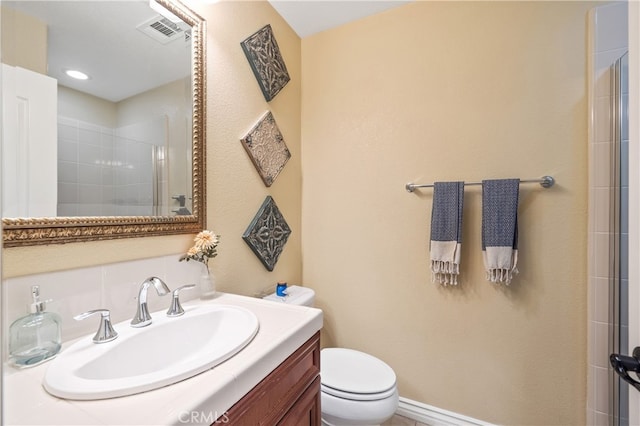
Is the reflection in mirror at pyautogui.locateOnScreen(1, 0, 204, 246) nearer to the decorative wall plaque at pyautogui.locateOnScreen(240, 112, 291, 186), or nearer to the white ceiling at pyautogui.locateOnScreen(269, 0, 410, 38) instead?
the decorative wall plaque at pyautogui.locateOnScreen(240, 112, 291, 186)

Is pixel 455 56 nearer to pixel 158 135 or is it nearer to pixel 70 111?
pixel 158 135

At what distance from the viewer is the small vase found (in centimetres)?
108

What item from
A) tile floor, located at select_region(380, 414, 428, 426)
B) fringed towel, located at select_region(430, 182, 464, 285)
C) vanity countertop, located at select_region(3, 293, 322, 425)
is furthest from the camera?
tile floor, located at select_region(380, 414, 428, 426)

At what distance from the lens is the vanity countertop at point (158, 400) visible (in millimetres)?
473

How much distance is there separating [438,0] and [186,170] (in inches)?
62.5

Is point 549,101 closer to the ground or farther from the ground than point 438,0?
closer to the ground

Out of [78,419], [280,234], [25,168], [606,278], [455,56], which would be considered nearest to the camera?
[78,419]

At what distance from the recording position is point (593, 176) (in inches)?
46.1

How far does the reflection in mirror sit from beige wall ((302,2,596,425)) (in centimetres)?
90

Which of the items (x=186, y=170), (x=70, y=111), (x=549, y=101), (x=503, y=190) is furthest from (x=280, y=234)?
(x=549, y=101)

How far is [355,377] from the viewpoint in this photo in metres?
1.27

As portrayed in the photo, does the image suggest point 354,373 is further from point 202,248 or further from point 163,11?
point 163,11

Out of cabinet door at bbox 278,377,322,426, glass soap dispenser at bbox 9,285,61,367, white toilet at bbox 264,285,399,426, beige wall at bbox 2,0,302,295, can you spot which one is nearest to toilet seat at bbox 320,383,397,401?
white toilet at bbox 264,285,399,426

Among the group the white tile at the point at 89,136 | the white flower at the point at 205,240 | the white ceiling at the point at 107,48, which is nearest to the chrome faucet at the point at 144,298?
the white flower at the point at 205,240
